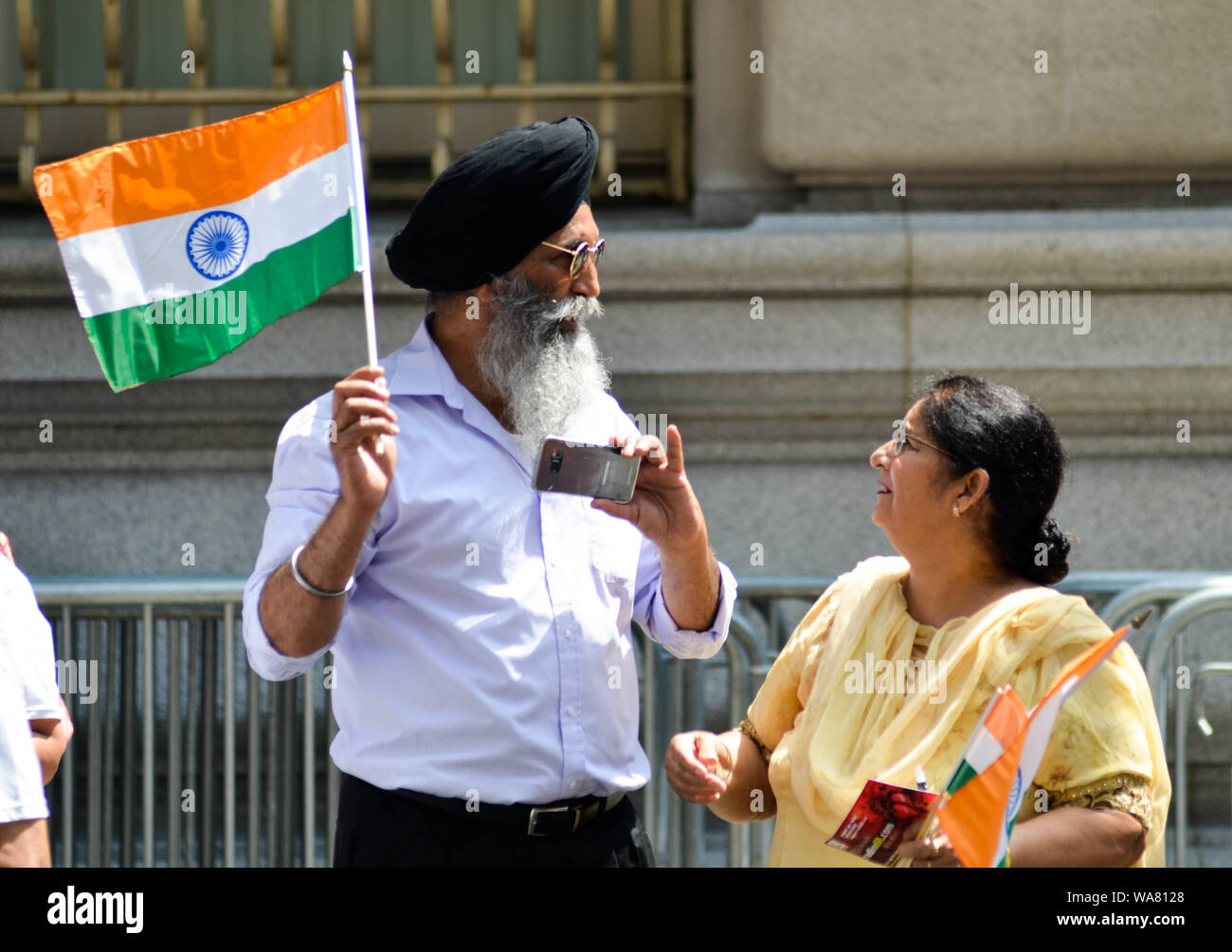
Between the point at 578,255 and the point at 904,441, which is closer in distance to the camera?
the point at 578,255

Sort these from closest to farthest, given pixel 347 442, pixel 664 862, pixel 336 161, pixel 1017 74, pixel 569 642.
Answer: pixel 347 442 < pixel 569 642 < pixel 336 161 < pixel 664 862 < pixel 1017 74

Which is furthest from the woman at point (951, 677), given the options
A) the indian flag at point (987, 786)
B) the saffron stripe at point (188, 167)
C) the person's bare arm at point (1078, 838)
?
the saffron stripe at point (188, 167)

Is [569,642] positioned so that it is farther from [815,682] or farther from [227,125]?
[227,125]

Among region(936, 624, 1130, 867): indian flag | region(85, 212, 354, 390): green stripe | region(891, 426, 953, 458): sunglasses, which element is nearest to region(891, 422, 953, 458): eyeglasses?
region(891, 426, 953, 458): sunglasses

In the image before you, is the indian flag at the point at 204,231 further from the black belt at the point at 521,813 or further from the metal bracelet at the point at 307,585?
the black belt at the point at 521,813

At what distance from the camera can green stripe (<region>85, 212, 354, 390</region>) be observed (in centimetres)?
289

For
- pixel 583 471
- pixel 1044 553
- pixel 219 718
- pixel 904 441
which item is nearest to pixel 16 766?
pixel 583 471

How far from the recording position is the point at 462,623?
2.67m

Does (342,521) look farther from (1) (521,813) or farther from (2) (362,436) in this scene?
(1) (521,813)

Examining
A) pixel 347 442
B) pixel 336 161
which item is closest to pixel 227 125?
pixel 336 161

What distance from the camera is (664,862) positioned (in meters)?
4.68

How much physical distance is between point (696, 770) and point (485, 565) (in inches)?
21.5
